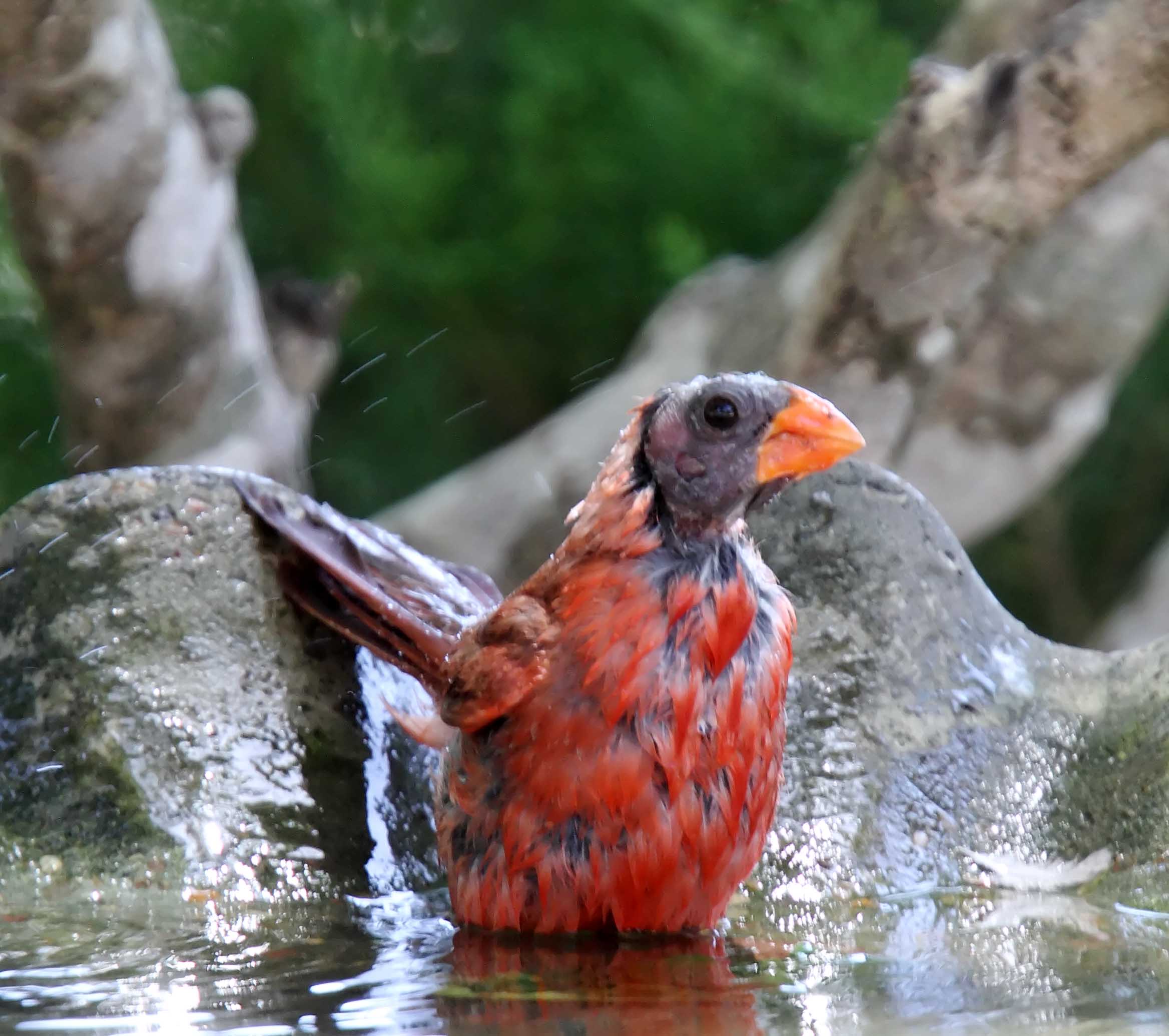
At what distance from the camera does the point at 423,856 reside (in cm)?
297

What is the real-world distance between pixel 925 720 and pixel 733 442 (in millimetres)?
890

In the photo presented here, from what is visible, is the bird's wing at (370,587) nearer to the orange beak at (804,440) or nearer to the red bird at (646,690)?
the red bird at (646,690)

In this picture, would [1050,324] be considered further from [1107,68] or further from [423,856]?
[423,856]

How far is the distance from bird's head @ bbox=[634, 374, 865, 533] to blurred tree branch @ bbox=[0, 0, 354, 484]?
8.70ft

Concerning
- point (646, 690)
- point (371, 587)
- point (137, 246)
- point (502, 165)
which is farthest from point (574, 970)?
point (502, 165)

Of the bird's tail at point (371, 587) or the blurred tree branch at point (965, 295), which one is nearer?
the bird's tail at point (371, 587)

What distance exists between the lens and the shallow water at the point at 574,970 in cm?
188

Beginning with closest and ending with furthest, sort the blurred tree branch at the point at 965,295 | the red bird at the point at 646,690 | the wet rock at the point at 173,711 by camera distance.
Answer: the red bird at the point at 646,690 → the wet rock at the point at 173,711 → the blurred tree branch at the point at 965,295

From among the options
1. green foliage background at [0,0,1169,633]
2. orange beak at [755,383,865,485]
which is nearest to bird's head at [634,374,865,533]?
orange beak at [755,383,865,485]

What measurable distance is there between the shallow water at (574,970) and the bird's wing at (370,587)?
0.46 m

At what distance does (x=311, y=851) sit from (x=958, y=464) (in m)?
2.98

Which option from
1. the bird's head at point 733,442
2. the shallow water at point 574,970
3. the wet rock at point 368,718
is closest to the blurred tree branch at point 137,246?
the wet rock at point 368,718

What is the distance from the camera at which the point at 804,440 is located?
2365mm

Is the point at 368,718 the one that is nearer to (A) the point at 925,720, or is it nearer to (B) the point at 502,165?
(A) the point at 925,720
